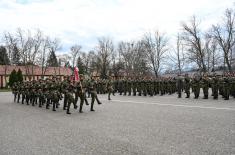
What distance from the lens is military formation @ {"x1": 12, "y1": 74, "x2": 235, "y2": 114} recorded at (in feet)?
45.1

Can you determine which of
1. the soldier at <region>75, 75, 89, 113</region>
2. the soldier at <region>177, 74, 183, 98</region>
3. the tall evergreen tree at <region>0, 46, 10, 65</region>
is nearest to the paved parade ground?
the soldier at <region>75, 75, 89, 113</region>

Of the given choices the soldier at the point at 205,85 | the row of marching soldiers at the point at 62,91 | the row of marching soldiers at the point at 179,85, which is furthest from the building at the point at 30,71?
the soldier at the point at 205,85

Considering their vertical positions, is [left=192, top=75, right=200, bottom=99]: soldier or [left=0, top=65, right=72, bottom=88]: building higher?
[left=0, top=65, right=72, bottom=88]: building

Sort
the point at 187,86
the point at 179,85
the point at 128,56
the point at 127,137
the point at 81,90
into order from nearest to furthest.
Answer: the point at 127,137 → the point at 81,90 → the point at 187,86 → the point at 179,85 → the point at 128,56

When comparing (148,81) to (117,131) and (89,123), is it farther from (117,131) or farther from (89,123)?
(117,131)

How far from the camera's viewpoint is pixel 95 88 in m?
17.0

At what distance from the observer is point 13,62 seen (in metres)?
81.2

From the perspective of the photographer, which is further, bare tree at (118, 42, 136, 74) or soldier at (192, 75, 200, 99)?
bare tree at (118, 42, 136, 74)

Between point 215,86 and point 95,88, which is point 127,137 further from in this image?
point 215,86

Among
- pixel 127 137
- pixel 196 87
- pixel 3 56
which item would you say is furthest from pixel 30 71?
pixel 127 137

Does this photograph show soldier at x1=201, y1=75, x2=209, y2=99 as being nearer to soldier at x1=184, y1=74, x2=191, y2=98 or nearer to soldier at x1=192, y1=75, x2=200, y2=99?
soldier at x1=192, y1=75, x2=200, y2=99

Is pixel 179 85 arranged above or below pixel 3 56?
below

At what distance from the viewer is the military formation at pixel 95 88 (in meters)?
13.7

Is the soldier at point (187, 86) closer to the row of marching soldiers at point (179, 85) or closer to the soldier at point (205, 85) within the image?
the row of marching soldiers at point (179, 85)
